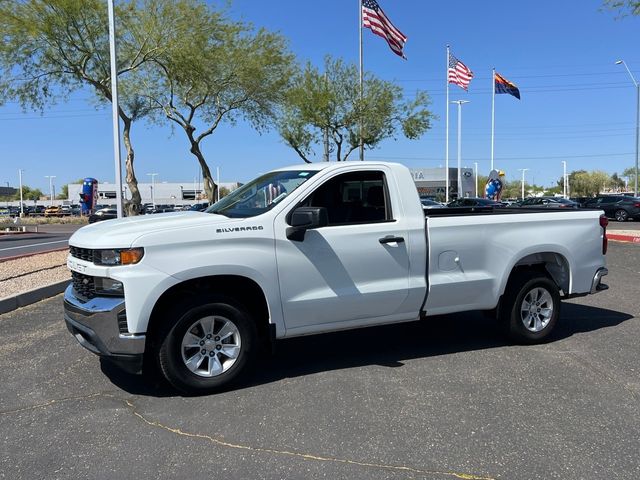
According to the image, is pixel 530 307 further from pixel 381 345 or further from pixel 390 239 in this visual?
pixel 390 239

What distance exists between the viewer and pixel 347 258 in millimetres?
4930

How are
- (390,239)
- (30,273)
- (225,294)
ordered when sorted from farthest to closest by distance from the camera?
(30,273) → (390,239) → (225,294)

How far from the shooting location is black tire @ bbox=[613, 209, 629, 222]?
33.6 m

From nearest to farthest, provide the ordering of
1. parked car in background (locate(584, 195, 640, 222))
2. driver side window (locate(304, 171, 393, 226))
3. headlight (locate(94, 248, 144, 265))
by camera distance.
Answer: headlight (locate(94, 248, 144, 265)), driver side window (locate(304, 171, 393, 226)), parked car in background (locate(584, 195, 640, 222))

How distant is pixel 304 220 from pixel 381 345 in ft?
6.92

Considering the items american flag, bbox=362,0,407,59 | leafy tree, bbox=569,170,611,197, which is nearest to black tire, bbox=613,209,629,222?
american flag, bbox=362,0,407,59

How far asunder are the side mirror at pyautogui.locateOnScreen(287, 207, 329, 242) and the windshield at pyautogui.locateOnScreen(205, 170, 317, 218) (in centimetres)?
34

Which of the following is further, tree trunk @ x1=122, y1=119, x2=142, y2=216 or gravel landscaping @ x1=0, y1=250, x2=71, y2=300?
tree trunk @ x1=122, y1=119, x2=142, y2=216

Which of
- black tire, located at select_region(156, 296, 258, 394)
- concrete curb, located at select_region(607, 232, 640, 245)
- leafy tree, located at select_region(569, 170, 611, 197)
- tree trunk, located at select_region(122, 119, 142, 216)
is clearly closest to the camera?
black tire, located at select_region(156, 296, 258, 394)

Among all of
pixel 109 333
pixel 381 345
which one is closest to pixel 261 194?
pixel 109 333

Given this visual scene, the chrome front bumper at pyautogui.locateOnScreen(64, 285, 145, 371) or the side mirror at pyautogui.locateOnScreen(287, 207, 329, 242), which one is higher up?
the side mirror at pyautogui.locateOnScreen(287, 207, 329, 242)

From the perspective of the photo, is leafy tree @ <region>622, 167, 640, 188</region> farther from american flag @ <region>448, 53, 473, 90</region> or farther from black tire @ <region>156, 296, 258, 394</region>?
black tire @ <region>156, 296, 258, 394</region>

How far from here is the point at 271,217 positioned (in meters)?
4.68

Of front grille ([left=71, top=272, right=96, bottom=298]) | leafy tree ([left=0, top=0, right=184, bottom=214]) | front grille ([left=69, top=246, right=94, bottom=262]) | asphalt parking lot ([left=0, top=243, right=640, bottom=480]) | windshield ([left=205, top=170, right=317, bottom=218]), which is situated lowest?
asphalt parking lot ([left=0, top=243, right=640, bottom=480])
